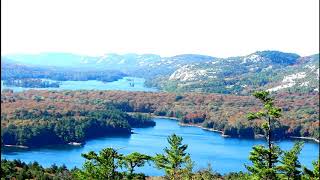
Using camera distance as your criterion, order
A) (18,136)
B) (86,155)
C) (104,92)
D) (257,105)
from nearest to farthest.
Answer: (86,155) < (18,136) < (257,105) < (104,92)

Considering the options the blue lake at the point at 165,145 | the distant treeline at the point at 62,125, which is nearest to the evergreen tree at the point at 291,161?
the blue lake at the point at 165,145

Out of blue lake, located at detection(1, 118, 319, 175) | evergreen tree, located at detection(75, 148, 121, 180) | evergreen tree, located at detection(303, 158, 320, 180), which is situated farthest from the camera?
blue lake, located at detection(1, 118, 319, 175)

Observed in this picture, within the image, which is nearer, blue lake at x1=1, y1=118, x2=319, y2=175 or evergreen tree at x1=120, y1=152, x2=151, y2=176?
evergreen tree at x1=120, y1=152, x2=151, y2=176

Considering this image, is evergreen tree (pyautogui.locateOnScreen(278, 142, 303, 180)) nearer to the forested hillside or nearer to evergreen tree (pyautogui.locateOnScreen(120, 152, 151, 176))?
evergreen tree (pyautogui.locateOnScreen(120, 152, 151, 176))

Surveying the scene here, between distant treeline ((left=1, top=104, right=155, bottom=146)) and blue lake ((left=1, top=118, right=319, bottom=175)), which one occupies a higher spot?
distant treeline ((left=1, top=104, right=155, bottom=146))

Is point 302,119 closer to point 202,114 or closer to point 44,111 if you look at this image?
point 202,114

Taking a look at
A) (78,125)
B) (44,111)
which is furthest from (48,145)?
(44,111)

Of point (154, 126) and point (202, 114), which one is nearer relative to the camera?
point (154, 126)

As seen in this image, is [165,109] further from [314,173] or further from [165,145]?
[314,173]

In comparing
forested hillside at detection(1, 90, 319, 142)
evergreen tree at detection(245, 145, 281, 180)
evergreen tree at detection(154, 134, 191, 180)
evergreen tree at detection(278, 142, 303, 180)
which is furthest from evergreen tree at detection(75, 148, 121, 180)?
forested hillside at detection(1, 90, 319, 142)
